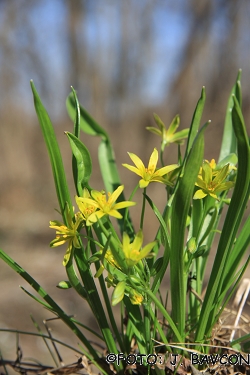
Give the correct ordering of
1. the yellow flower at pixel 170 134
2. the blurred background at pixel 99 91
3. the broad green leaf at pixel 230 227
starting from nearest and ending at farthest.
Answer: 1. the broad green leaf at pixel 230 227
2. the yellow flower at pixel 170 134
3. the blurred background at pixel 99 91

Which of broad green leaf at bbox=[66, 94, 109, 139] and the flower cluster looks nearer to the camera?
the flower cluster

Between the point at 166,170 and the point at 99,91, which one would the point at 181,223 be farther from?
the point at 99,91

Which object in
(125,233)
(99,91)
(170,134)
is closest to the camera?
(125,233)

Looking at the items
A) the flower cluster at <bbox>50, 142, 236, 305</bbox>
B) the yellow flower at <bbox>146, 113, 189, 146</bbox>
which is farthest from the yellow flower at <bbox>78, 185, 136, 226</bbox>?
the yellow flower at <bbox>146, 113, 189, 146</bbox>

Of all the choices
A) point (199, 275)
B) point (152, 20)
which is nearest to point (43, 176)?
point (152, 20)

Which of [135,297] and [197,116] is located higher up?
[197,116]


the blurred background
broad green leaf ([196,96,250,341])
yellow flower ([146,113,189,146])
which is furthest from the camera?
the blurred background

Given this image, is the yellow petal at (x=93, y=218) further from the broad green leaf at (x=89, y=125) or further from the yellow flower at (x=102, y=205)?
the broad green leaf at (x=89, y=125)

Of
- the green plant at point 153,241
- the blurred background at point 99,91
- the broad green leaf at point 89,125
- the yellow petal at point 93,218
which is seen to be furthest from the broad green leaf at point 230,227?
the blurred background at point 99,91

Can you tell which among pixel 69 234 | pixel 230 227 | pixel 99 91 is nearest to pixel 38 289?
pixel 69 234

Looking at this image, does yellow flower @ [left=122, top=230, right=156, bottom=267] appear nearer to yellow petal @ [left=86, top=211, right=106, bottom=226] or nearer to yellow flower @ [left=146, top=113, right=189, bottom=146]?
yellow petal @ [left=86, top=211, right=106, bottom=226]

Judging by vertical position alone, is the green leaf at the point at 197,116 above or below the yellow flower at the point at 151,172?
above
